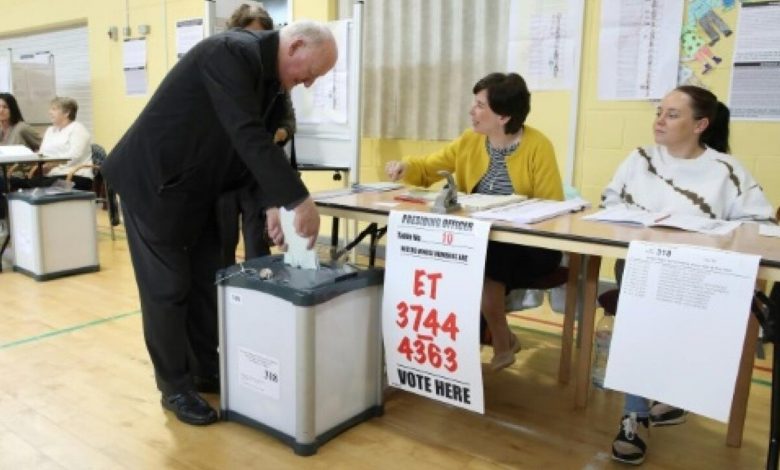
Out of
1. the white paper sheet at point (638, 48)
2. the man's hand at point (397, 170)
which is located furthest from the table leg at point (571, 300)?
the white paper sheet at point (638, 48)

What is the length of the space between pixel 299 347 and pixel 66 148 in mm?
3644

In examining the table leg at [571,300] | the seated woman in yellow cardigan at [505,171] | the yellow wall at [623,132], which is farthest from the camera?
the yellow wall at [623,132]

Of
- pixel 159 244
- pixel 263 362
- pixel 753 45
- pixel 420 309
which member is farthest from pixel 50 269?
Result: pixel 753 45

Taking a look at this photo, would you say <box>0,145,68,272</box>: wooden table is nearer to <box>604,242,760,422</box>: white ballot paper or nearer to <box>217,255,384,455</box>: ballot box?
<box>217,255,384,455</box>: ballot box

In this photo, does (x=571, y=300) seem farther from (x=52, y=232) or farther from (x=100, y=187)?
(x=100, y=187)

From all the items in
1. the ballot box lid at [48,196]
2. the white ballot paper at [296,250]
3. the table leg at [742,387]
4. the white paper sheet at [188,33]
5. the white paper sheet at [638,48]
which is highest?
the white paper sheet at [188,33]

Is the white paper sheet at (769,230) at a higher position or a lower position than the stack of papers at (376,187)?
lower

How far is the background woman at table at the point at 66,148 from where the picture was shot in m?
4.49

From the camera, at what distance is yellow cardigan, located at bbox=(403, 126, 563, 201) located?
7.30 feet

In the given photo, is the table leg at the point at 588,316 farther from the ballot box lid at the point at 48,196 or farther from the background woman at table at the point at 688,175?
the ballot box lid at the point at 48,196

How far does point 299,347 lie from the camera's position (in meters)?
1.70

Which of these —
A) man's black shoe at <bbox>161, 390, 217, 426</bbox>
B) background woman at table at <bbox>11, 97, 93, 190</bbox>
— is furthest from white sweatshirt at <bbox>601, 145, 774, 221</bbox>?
background woman at table at <bbox>11, 97, 93, 190</bbox>

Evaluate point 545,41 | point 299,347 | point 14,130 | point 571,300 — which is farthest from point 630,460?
point 14,130

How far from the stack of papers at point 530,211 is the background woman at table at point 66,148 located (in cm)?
355
